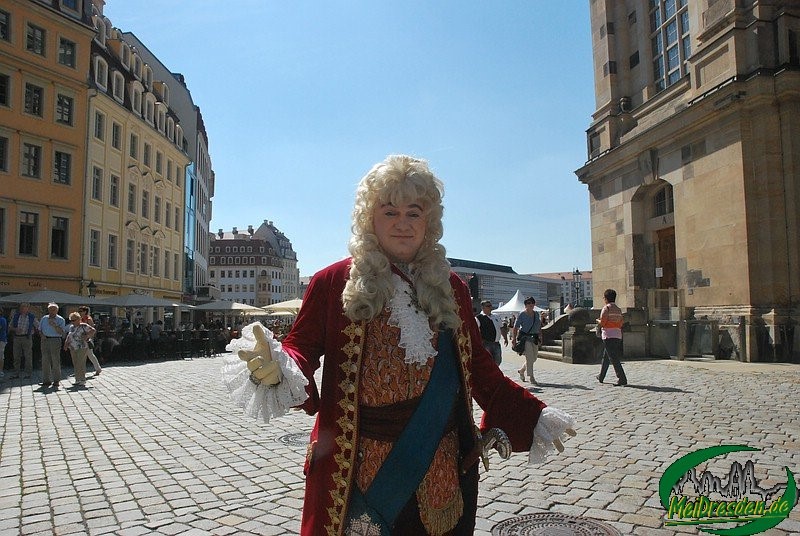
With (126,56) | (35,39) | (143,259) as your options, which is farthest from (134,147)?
(35,39)

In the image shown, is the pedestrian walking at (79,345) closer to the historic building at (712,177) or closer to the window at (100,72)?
the historic building at (712,177)

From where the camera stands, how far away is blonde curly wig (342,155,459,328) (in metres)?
2.16

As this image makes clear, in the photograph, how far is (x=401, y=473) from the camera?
2016 mm

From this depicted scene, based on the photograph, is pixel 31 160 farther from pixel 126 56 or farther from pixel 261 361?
pixel 261 361

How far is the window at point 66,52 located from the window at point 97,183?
197 inches

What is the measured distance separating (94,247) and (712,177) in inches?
1092

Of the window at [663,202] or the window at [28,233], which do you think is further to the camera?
the window at [28,233]

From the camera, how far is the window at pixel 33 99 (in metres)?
26.2

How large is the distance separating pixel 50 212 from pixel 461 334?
29.7m

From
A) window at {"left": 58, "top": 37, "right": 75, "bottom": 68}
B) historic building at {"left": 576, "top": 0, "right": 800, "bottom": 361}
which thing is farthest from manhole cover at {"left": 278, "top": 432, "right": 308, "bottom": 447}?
window at {"left": 58, "top": 37, "right": 75, "bottom": 68}

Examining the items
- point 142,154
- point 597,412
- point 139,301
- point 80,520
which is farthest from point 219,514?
point 142,154

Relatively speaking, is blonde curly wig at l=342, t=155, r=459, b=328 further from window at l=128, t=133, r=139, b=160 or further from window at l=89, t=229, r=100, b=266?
window at l=128, t=133, r=139, b=160

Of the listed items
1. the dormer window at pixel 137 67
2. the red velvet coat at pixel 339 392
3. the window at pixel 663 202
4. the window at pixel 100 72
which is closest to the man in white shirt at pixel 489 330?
the red velvet coat at pixel 339 392

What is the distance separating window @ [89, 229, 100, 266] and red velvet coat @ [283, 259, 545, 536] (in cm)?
3077
